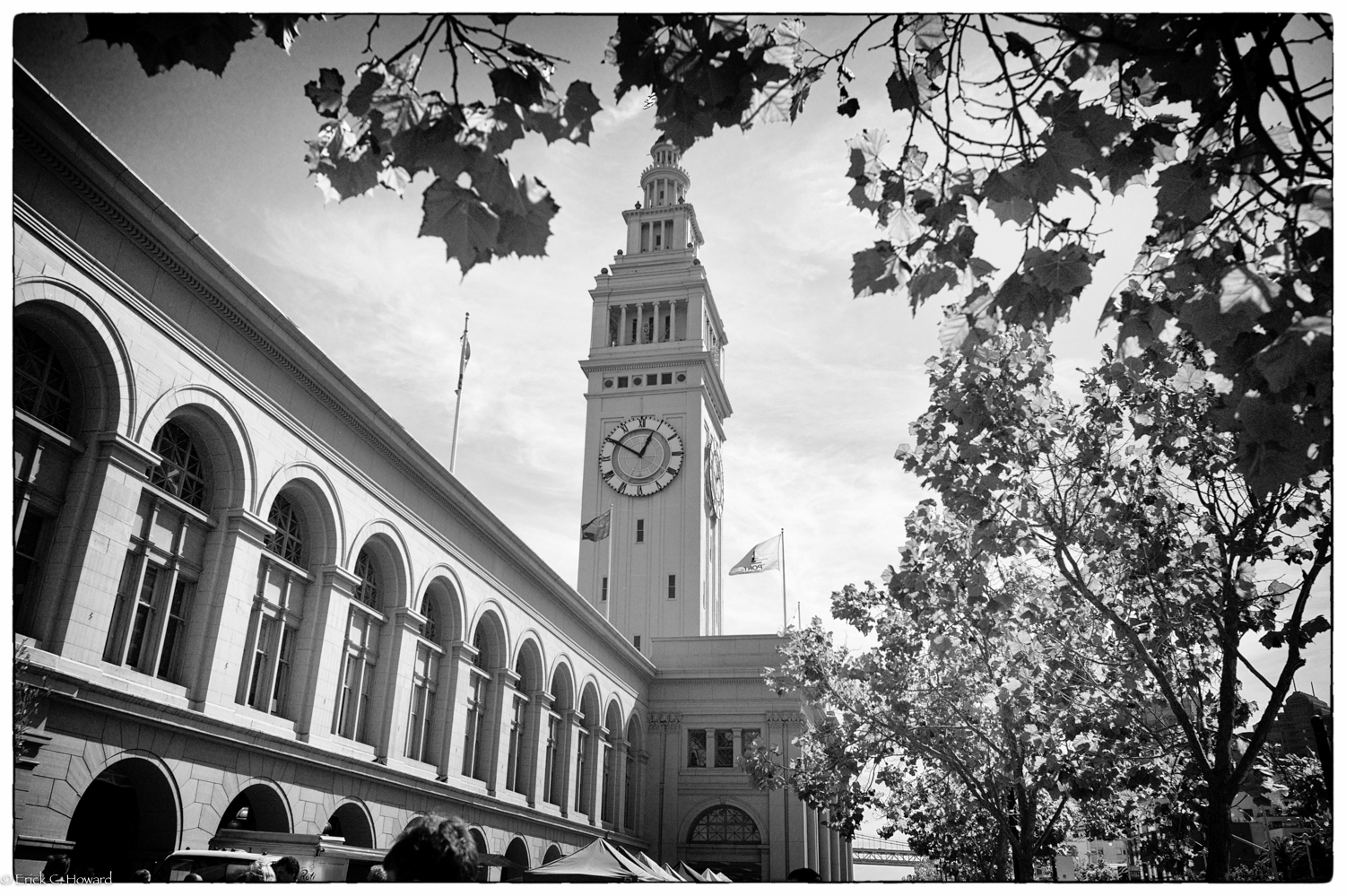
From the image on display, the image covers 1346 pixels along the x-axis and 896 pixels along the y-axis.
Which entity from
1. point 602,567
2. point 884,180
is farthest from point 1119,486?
A: point 602,567

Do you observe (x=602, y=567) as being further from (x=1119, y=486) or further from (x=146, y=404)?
(x=1119, y=486)

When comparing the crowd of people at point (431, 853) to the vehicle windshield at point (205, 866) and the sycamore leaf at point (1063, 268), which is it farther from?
the vehicle windshield at point (205, 866)

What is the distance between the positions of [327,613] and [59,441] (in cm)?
764

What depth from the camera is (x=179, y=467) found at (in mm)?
18109

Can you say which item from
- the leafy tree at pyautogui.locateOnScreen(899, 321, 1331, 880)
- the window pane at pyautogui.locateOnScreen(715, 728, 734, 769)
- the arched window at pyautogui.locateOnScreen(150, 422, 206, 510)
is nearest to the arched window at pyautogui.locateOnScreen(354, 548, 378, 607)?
the arched window at pyautogui.locateOnScreen(150, 422, 206, 510)

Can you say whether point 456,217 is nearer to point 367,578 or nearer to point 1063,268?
point 1063,268

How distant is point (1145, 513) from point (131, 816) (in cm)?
1650

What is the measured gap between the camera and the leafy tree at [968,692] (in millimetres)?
14930

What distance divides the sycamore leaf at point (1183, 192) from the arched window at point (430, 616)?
23.8m

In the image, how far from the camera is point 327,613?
21.6m

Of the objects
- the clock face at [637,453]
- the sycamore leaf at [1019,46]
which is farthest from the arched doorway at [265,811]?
the clock face at [637,453]

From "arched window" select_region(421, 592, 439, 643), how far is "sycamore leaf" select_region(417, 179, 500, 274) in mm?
23212

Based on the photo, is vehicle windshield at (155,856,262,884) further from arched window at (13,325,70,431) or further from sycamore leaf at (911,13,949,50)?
sycamore leaf at (911,13,949,50)
